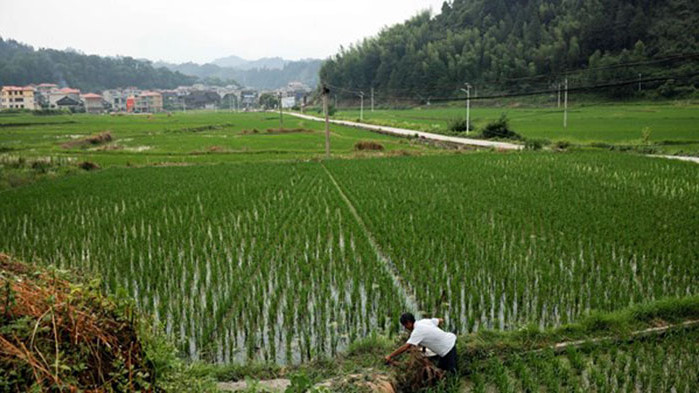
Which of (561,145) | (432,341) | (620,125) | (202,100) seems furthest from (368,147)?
(202,100)

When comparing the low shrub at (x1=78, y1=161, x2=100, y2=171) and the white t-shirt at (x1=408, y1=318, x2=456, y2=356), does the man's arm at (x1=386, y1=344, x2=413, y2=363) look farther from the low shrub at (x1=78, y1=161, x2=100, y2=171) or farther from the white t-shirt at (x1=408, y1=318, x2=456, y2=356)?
the low shrub at (x1=78, y1=161, x2=100, y2=171)

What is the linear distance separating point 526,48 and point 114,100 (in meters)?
90.0

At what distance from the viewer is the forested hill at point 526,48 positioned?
186 ft

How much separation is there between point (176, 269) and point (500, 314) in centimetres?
510

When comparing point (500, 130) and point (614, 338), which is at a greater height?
point (500, 130)

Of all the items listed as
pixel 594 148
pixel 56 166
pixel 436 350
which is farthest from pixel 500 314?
pixel 594 148

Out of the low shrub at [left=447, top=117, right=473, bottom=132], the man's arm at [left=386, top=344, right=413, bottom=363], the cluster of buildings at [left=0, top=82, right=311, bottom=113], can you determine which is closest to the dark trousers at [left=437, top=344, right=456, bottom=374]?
the man's arm at [left=386, top=344, right=413, bottom=363]

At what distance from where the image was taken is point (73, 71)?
5123 inches

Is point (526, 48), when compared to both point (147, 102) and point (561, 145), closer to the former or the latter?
point (561, 145)

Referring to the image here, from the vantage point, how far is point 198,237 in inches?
416

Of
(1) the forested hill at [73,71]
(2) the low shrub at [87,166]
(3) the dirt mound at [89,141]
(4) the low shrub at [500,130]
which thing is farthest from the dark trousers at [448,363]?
(1) the forested hill at [73,71]

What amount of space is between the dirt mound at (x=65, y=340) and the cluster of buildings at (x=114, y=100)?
220 feet

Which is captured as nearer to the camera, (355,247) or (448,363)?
(448,363)

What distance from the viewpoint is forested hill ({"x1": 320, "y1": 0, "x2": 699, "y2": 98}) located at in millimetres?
56688
